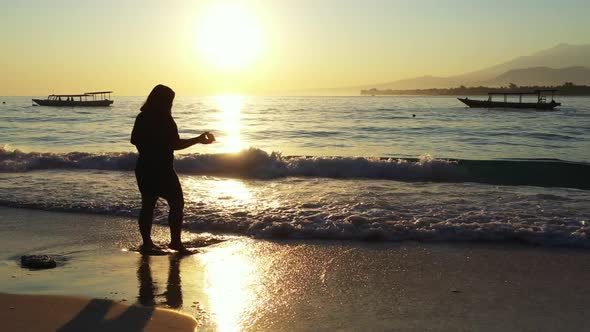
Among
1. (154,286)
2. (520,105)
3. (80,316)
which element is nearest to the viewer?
(80,316)

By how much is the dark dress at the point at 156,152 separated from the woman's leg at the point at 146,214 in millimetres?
74

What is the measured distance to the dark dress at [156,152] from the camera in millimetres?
5824

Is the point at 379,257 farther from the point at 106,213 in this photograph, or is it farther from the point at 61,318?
the point at 106,213

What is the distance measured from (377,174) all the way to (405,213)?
17.7 ft

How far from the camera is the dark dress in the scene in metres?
5.82

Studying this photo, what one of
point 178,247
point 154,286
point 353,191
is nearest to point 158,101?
point 178,247

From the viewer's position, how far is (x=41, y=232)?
7125 millimetres

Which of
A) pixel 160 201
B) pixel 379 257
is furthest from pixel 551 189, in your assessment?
pixel 160 201

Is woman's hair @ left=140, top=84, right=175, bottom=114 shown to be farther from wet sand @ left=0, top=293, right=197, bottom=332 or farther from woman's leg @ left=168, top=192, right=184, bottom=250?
wet sand @ left=0, top=293, right=197, bottom=332

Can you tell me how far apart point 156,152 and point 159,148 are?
56mm

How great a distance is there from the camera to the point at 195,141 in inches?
228

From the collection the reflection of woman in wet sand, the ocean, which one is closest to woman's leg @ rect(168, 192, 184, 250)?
the reflection of woman in wet sand

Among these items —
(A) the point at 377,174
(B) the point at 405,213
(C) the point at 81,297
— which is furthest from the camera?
(A) the point at 377,174

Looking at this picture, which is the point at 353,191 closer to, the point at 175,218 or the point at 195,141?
the point at 175,218
